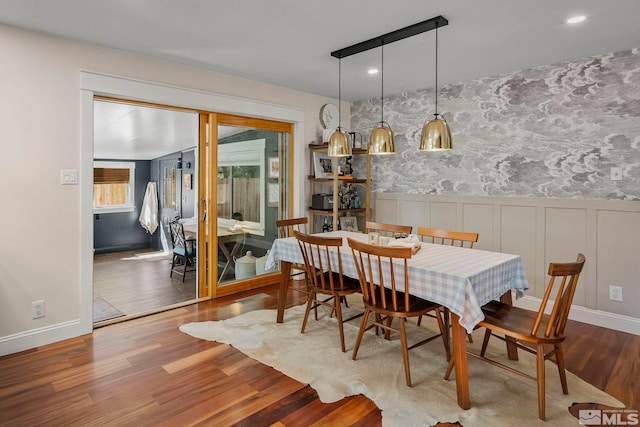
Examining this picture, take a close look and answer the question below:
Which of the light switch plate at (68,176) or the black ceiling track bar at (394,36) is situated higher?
the black ceiling track bar at (394,36)

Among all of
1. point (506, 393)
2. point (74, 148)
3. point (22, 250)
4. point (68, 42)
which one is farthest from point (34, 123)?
point (506, 393)

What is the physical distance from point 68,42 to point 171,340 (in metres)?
2.49

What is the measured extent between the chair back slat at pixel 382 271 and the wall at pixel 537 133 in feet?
6.94

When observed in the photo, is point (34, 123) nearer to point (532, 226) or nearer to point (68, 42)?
point (68, 42)

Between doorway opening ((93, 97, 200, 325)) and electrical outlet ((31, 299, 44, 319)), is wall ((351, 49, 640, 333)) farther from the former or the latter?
electrical outlet ((31, 299, 44, 319))

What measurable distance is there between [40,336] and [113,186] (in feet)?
15.8

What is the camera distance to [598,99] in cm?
333

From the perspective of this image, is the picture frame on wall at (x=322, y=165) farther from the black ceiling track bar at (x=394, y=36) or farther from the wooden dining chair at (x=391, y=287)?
the wooden dining chair at (x=391, y=287)

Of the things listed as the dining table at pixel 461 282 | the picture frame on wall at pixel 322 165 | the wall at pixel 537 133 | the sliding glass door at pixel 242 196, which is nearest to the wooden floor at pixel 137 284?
the sliding glass door at pixel 242 196

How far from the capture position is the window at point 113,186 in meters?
7.00

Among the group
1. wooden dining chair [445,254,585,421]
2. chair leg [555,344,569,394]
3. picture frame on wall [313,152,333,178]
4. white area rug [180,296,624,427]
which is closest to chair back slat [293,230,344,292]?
white area rug [180,296,624,427]

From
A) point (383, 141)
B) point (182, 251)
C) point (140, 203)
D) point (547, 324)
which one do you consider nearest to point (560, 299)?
point (547, 324)

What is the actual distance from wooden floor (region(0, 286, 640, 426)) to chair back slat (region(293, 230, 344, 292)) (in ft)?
2.51

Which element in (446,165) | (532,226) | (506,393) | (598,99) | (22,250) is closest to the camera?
(506,393)
